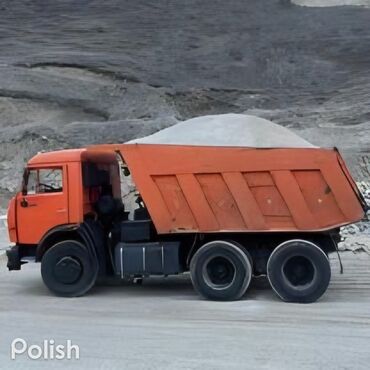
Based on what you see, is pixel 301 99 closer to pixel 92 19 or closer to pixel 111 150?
pixel 92 19

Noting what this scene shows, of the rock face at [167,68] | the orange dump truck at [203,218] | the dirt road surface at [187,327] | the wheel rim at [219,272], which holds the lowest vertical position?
the dirt road surface at [187,327]

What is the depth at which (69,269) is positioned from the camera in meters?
10.2

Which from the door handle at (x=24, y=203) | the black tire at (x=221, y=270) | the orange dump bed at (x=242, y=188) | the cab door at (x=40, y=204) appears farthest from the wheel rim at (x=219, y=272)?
the door handle at (x=24, y=203)

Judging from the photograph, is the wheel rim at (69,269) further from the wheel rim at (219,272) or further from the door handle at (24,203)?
the wheel rim at (219,272)

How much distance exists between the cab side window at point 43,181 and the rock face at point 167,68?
1445cm

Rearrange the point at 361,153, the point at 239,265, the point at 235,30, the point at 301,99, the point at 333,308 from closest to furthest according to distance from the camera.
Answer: the point at 333,308 → the point at 239,265 → the point at 361,153 → the point at 301,99 → the point at 235,30

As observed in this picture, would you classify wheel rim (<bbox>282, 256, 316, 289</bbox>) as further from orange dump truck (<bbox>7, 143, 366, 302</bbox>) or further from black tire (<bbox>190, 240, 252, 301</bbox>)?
black tire (<bbox>190, 240, 252, 301</bbox>)

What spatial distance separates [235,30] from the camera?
99.7 ft

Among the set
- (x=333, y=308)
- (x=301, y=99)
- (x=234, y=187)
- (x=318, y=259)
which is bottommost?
(x=333, y=308)

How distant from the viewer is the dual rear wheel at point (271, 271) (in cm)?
952

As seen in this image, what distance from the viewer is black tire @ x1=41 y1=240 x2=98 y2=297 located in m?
10.1

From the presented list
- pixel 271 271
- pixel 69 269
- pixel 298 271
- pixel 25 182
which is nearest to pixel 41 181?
pixel 25 182

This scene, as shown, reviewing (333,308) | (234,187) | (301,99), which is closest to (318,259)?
(333,308)

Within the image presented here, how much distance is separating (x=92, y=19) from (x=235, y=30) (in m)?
6.48
